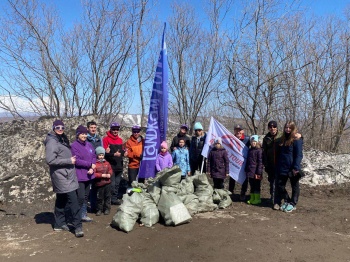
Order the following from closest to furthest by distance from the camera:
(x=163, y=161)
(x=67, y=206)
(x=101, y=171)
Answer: (x=67, y=206) → (x=101, y=171) → (x=163, y=161)

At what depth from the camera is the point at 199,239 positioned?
447cm

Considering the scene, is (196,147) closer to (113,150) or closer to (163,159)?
(163,159)

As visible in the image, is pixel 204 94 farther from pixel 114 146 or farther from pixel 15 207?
pixel 15 207

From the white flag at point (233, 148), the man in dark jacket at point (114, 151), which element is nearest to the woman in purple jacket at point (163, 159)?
the man in dark jacket at point (114, 151)

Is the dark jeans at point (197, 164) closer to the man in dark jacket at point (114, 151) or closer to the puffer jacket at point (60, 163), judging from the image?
the man in dark jacket at point (114, 151)

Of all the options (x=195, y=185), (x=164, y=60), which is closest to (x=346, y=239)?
(x=195, y=185)

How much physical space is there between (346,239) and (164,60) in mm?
4395

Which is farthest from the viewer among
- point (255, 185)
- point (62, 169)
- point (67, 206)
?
point (255, 185)

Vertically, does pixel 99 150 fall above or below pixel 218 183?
above

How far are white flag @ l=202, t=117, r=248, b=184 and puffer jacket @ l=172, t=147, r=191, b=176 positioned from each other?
1.46 feet

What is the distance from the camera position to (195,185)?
608 centimetres

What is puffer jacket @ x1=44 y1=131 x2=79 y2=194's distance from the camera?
4.46m

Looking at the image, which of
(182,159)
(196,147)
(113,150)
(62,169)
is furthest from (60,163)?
(196,147)

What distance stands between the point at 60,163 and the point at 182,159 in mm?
2617
